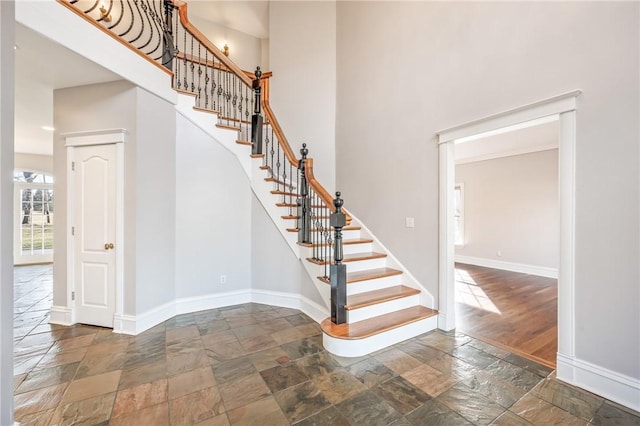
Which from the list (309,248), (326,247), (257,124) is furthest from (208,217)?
(326,247)

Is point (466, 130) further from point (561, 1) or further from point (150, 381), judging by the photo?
point (150, 381)

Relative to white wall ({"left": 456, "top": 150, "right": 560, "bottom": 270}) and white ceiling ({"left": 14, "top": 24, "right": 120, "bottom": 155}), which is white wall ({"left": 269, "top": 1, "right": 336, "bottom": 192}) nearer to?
white ceiling ({"left": 14, "top": 24, "right": 120, "bottom": 155})

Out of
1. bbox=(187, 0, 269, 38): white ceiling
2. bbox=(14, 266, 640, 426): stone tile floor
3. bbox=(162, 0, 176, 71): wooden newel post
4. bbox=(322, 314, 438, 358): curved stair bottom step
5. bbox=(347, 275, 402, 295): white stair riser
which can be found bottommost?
bbox=(14, 266, 640, 426): stone tile floor

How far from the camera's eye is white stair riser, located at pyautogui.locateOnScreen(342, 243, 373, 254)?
3.79m

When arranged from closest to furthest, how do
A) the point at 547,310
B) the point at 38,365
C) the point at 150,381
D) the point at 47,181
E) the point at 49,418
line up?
1. the point at 49,418
2. the point at 150,381
3. the point at 38,365
4. the point at 547,310
5. the point at 47,181

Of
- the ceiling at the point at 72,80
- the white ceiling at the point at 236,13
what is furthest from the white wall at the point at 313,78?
the ceiling at the point at 72,80

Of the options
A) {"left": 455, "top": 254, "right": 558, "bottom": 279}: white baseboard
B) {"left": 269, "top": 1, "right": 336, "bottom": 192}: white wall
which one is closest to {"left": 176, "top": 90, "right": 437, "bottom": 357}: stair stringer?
{"left": 269, "top": 1, "right": 336, "bottom": 192}: white wall

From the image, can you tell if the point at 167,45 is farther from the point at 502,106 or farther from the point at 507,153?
the point at 507,153

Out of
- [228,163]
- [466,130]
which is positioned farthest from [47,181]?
[466,130]

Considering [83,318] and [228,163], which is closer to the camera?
[83,318]

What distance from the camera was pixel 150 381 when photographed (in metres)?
2.12

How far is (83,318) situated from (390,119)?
456 cm

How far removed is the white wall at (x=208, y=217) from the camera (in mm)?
3496

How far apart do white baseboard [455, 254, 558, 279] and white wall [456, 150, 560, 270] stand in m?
0.05
